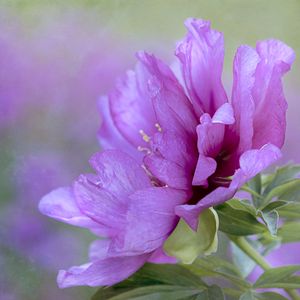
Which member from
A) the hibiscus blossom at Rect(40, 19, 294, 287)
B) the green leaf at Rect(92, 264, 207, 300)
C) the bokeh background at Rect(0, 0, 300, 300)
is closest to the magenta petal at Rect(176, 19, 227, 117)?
the hibiscus blossom at Rect(40, 19, 294, 287)

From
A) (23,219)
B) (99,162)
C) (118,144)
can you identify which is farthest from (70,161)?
(99,162)

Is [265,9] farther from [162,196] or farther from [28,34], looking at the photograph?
[162,196]

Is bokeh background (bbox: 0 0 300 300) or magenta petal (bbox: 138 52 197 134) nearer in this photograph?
magenta petal (bbox: 138 52 197 134)

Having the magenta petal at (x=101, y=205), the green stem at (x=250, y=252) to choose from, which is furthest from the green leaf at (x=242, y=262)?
the magenta petal at (x=101, y=205)

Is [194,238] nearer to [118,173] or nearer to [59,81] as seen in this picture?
[118,173]

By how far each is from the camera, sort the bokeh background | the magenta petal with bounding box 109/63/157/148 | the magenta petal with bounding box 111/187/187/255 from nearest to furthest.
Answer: the magenta petal with bounding box 111/187/187/255, the magenta petal with bounding box 109/63/157/148, the bokeh background

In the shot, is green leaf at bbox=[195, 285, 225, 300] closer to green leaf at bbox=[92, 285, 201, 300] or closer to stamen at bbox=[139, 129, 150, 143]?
green leaf at bbox=[92, 285, 201, 300]

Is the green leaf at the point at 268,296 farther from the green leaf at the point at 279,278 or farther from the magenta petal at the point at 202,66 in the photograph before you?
the magenta petal at the point at 202,66
